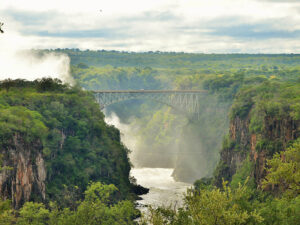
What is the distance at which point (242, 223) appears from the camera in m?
42.7

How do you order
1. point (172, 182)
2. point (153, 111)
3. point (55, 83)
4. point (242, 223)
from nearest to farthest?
point (242, 223)
point (55, 83)
point (172, 182)
point (153, 111)

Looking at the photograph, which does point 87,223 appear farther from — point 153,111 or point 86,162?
point 153,111

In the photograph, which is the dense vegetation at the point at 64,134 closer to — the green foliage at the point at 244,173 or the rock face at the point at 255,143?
the green foliage at the point at 244,173

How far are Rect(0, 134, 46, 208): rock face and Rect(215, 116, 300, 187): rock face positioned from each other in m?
25.2

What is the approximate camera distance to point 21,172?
69938mm

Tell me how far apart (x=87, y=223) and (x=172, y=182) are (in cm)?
6902

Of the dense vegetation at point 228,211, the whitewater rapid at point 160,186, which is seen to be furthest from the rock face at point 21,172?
the dense vegetation at point 228,211

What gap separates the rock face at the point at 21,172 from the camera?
66.9m

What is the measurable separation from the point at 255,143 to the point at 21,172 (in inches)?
1246

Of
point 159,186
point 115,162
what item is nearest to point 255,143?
point 115,162

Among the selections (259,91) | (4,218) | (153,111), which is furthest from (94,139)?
(153,111)

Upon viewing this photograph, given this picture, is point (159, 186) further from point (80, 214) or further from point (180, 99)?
point (80, 214)

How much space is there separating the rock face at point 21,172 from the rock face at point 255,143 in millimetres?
25204

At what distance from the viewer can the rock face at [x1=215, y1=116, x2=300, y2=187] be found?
76.6 m
